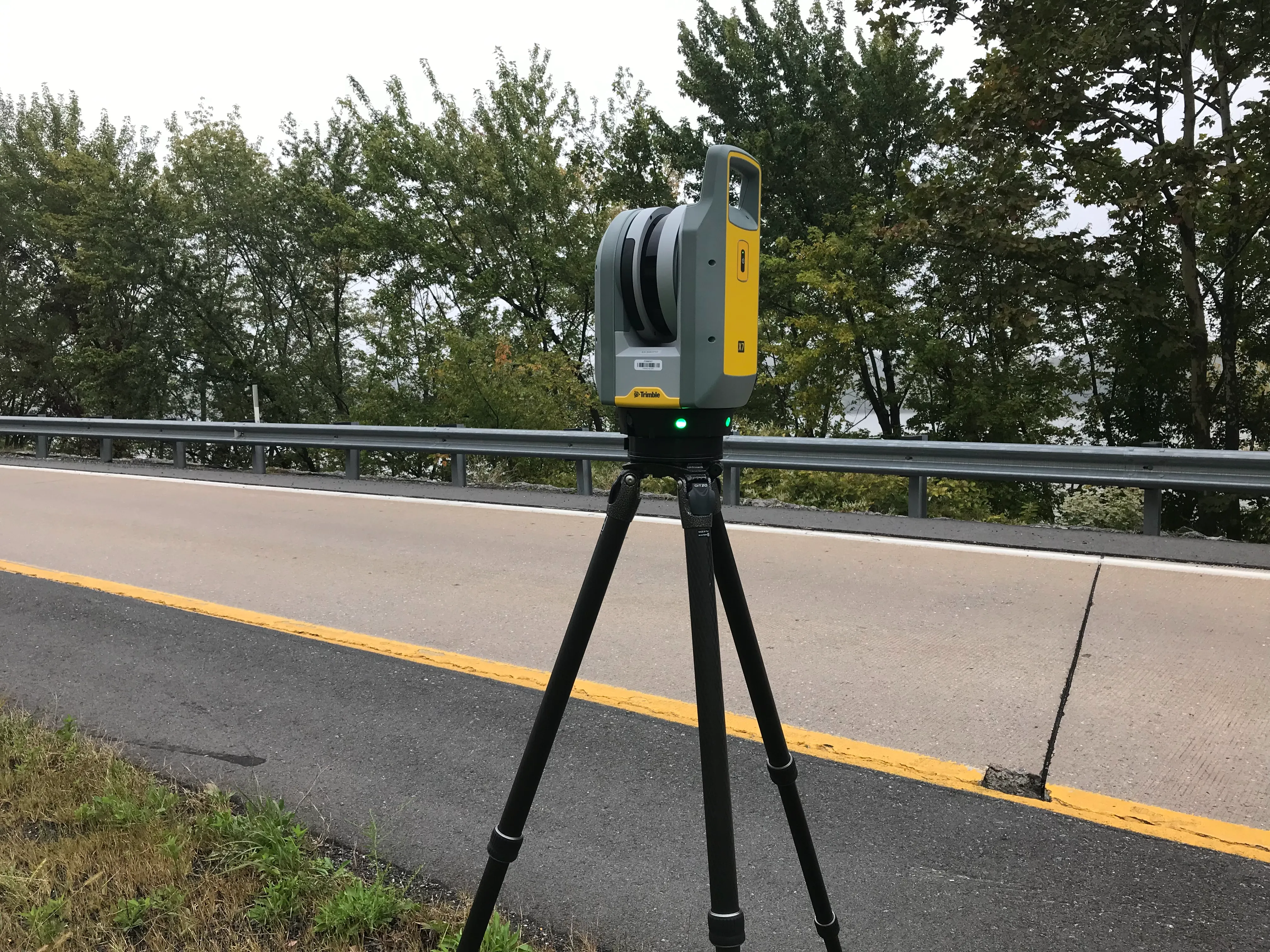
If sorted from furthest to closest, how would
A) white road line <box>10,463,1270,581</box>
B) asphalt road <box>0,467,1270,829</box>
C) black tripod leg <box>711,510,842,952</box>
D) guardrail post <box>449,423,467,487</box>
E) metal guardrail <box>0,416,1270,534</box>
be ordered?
guardrail post <box>449,423,467,487</box>
metal guardrail <box>0,416,1270,534</box>
white road line <box>10,463,1270,581</box>
asphalt road <box>0,467,1270,829</box>
black tripod leg <box>711,510,842,952</box>

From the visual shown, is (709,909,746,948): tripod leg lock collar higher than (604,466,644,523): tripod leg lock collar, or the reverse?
(604,466,644,523): tripod leg lock collar

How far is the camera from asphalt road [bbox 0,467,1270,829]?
378cm

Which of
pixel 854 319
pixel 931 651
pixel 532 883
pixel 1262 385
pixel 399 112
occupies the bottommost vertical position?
pixel 532 883

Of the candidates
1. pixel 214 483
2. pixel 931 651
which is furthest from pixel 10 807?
pixel 214 483

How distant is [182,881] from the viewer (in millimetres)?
2727

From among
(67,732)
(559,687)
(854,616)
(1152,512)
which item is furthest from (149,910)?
(1152,512)

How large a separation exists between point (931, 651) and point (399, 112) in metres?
25.8

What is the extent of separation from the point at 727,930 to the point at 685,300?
109cm

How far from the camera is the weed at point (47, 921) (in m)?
2.47

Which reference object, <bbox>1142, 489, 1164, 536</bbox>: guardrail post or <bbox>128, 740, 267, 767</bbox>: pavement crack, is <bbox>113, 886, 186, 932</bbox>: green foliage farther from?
<bbox>1142, 489, 1164, 536</bbox>: guardrail post

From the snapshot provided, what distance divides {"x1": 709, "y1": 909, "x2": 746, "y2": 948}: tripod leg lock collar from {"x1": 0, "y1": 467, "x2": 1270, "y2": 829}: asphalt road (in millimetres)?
2247

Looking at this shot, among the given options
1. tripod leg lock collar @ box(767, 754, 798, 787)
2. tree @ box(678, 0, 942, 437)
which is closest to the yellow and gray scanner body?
tripod leg lock collar @ box(767, 754, 798, 787)

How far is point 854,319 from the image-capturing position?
19.8 m

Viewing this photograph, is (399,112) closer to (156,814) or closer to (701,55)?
(701,55)
